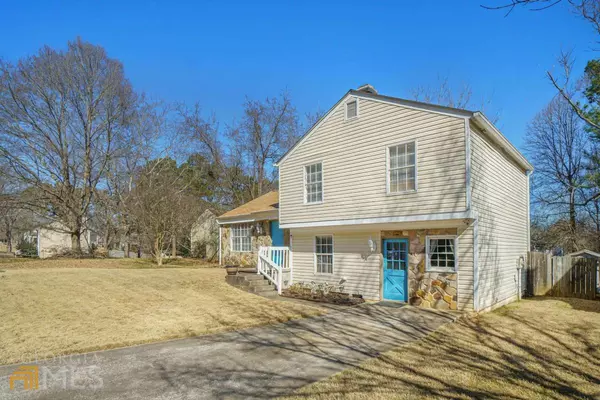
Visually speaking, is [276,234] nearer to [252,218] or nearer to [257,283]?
[252,218]

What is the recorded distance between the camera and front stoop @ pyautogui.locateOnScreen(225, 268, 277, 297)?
1273 centimetres

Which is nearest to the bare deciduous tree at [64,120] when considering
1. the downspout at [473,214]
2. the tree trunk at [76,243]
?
the tree trunk at [76,243]

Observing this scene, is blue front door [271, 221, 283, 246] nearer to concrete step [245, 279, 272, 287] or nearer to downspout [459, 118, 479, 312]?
concrete step [245, 279, 272, 287]

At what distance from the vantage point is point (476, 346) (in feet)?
21.8

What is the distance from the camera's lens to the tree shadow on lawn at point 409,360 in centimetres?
468

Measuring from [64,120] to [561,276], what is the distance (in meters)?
27.3

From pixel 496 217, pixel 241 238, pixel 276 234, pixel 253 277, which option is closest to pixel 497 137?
pixel 496 217

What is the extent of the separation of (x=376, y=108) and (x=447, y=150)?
2676 millimetres

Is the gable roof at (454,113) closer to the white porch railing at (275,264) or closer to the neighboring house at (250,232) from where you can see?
the white porch railing at (275,264)

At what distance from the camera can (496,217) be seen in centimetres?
1088

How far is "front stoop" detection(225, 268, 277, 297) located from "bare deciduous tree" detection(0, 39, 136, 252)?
1476cm

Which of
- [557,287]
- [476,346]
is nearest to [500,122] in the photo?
[557,287]

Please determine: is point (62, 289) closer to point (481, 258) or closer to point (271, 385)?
point (271, 385)

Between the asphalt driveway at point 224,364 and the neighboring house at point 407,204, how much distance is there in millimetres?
2233
